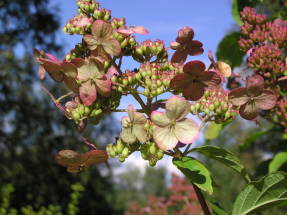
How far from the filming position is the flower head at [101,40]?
3.82 ft

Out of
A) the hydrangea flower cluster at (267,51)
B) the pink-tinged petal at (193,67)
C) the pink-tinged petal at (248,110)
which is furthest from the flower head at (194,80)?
the hydrangea flower cluster at (267,51)

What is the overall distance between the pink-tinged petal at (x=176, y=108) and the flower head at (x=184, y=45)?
0.70 ft

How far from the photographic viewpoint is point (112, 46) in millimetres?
1178

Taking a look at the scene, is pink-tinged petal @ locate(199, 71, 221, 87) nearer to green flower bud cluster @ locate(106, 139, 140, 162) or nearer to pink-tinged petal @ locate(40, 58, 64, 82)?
green flower bud cluster @ locate(106, 139, 140, 162)

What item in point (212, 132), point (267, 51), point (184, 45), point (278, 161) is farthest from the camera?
point (212, 132)

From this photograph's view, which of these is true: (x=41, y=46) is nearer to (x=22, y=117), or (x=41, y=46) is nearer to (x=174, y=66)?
(x=22, y=117)

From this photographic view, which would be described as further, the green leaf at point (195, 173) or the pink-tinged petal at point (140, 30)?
the pink-tinged petal at point (140, 30)

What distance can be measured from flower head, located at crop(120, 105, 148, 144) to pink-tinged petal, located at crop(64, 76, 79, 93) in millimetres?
175

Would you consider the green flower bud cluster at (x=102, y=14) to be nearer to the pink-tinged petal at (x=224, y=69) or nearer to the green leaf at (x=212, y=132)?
the pink-tinged petal at (x=224, y=69)

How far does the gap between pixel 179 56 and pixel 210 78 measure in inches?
5.9

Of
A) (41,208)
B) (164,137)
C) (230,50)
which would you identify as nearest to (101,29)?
(164,137)

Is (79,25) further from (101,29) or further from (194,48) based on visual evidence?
(194,48)

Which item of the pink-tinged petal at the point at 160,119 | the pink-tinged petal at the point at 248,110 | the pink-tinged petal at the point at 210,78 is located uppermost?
the pink-tinged petal at the point at 210,78

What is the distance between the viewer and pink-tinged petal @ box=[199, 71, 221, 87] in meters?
1.17
